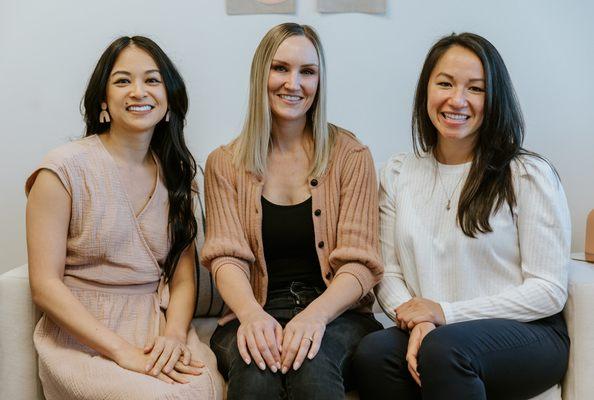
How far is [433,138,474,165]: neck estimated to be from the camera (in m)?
1.84

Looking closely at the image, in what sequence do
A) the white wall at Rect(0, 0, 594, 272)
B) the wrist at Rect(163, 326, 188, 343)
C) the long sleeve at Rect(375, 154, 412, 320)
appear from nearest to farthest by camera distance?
the wrist at Rect(163, 326, 188, 343) → the long sleeve at Rect(375, 154, 412, 320) → the white wall at Rect(0, 0, 594, 272)

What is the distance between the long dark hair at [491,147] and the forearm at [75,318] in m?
0.87

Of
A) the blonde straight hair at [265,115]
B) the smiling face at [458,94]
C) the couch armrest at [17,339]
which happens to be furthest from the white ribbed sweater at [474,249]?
the couch armrest at [17,339]

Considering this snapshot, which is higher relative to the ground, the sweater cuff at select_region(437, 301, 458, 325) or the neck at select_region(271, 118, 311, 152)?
the neck at select_region(271, 118, 311, 152)

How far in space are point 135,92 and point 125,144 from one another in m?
0.15

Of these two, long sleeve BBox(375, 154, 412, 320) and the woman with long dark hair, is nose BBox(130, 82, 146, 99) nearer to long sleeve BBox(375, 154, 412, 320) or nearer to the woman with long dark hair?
the woman with long dark hair

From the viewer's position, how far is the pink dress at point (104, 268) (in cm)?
162

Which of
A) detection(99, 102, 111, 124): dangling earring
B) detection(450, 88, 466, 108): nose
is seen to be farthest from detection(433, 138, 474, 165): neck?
detection(99, 102, 111, 124): dangling earring

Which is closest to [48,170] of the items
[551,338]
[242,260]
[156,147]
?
[156,147]

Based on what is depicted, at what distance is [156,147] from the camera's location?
192 centimetres

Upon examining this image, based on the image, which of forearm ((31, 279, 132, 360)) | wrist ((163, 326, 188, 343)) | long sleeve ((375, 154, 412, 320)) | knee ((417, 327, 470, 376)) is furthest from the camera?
long sleeve ((375, 154, 412, 320))

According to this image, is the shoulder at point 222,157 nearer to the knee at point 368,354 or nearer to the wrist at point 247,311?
the wrist at point 247,311

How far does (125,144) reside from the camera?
1.81 meters

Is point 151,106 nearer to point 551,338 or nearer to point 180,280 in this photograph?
point 180,280
